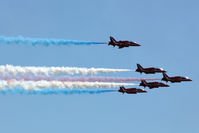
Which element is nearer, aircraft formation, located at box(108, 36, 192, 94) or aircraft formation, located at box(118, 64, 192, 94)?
aircraft formation, located at box(108, 36, 192, 94)

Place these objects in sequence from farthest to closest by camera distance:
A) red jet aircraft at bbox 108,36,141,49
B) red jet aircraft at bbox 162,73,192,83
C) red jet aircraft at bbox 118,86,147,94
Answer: red jet aircraft at bbox 118,86,147,94 < red jet aircraft at bbox 162,73,192,83 < red jet aircraft at bbox 108,36,141,49

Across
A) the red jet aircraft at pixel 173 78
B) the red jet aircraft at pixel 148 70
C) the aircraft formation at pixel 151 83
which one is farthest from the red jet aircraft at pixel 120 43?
the red jet aircraft at pixel 173 78

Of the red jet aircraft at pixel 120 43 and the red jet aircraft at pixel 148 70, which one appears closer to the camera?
the red jet aircraft at pixel 120 43

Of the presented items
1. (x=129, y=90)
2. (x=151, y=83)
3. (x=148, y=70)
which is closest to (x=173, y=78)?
(x=151, y=83)

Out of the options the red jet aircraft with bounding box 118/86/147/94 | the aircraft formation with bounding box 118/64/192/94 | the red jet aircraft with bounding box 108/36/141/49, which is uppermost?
the red jet aircraft with bounding box 108/36/141/49

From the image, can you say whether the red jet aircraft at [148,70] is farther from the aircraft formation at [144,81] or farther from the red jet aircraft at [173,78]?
the red jet aircraft at [173,78]

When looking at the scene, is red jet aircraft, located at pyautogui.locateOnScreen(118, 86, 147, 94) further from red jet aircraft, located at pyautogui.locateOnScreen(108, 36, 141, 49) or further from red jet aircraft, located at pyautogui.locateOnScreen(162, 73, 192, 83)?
red jet aircraft, located at pyautogui.locateOnScreen(108, 36, 141, 49)

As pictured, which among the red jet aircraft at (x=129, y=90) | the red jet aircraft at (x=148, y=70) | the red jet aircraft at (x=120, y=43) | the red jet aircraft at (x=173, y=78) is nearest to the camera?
the red jet aircraft at (x=120, y=43)

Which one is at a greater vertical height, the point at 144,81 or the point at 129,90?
the point at 144,81

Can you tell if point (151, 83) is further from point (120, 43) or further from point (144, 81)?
point (120, 43)

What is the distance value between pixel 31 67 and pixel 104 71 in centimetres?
2090

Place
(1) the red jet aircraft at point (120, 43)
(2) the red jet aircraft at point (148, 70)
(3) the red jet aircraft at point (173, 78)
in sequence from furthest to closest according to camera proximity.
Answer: (3) the red jet aircraft at point (173, 78)
(2) the red jet aircraft at point (148, 70)
(1) the red jet aircraft at point (120, 43)

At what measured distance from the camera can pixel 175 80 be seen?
160 metres

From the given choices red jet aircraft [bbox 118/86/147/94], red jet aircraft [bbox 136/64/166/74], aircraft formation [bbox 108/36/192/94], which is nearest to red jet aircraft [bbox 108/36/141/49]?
aircraft formation [bbox 108/36/192/94]
